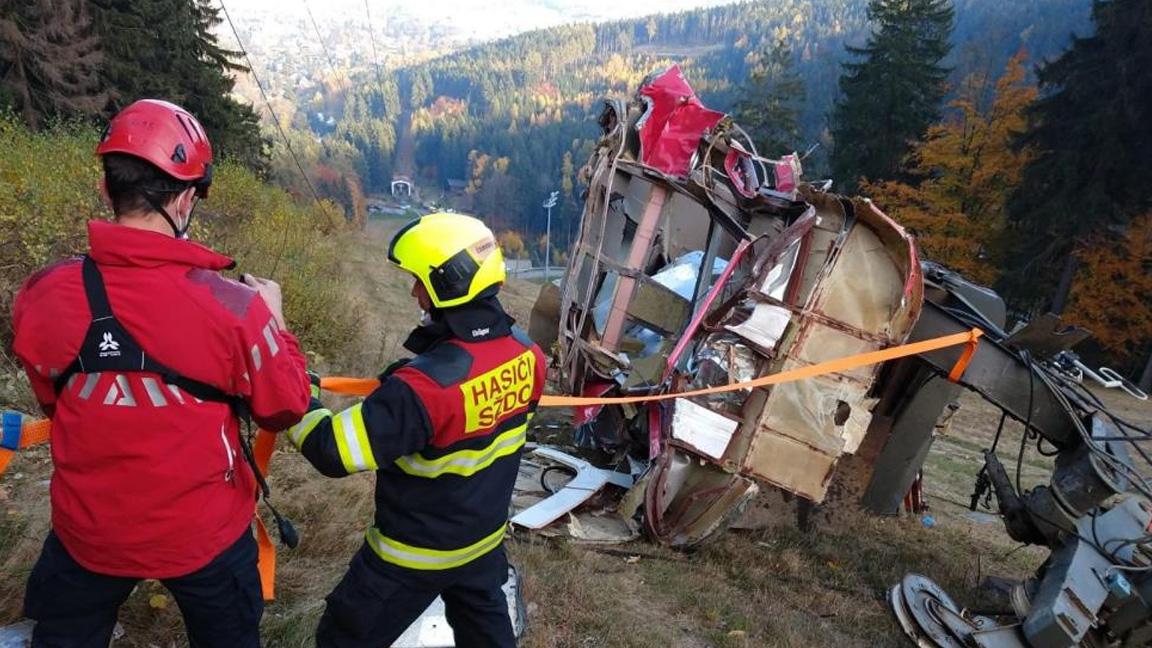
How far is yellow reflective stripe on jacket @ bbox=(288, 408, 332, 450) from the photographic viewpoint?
1993mm

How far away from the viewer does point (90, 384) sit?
162 cm

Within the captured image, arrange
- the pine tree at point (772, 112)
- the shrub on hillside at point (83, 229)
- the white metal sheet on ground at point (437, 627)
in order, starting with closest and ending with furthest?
1. the white metal sheet on ground at point (437, 627)
2. the shrub on hillside at point (83, 229)
3. the pine tree at point (772, 112)

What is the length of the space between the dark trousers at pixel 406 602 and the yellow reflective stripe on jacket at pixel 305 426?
20.5 inches

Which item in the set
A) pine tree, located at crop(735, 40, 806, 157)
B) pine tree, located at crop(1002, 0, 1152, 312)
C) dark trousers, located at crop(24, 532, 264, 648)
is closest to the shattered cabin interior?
dark trousers, located at crop(24, 532, 264, 648)

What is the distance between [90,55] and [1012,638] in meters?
17.0

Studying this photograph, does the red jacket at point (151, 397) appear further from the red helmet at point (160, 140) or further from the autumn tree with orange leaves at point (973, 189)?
the autumn tree with orange leaves at point (973, 189)

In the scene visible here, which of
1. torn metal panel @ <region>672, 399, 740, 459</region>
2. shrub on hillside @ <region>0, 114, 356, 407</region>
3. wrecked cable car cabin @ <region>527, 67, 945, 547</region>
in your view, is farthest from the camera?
shrub on hillside @ <region>0, 114, 356, 407</region>

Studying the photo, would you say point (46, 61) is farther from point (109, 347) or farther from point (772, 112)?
point (772, 112)

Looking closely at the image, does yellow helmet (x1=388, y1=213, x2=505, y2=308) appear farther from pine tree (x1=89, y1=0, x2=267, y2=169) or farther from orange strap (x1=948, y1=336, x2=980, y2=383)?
pine tree (x1=89, y1=0, x2=267, y2=169)

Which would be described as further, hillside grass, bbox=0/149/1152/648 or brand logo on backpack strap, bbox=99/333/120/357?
hillside grass, bbox=0/149/1152/648

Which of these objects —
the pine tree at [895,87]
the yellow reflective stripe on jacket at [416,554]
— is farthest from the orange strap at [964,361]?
the pine tree at [895,87]

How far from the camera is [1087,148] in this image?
17.2 meters

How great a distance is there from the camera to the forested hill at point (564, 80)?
237 ft

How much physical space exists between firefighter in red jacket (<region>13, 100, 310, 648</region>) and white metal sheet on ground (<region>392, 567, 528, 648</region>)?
4.14 feet
